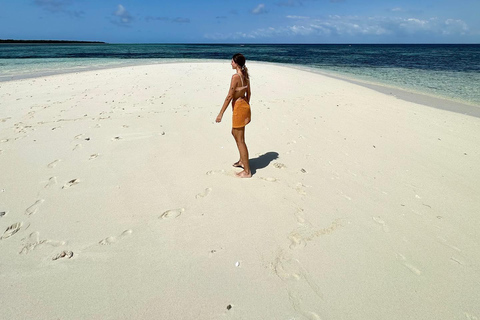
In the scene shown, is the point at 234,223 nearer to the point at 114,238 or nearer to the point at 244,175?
the point at 244,175

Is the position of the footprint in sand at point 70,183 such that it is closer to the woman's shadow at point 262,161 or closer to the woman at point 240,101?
the woman at point 240,101

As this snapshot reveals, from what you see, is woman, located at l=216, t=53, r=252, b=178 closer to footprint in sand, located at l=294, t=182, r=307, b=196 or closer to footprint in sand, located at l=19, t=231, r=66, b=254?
footprint in sand, located at l=294, t=182, r=307, b=196

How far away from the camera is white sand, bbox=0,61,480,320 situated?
7.66 feet

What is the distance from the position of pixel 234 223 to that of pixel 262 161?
201cm

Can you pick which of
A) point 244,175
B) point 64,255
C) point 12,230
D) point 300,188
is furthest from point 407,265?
point 12,230

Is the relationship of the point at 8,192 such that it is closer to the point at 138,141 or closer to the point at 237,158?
the point at 138,141

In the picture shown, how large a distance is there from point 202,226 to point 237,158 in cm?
213

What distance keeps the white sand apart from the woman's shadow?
0.05 m

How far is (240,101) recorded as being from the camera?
4051 millimetres

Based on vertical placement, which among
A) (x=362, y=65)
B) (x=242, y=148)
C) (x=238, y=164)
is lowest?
(x=362, y=65)

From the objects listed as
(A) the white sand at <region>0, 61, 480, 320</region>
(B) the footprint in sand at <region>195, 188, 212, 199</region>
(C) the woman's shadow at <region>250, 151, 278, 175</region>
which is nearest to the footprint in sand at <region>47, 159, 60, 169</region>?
(A) the white sand at <region>0, 61, 480, 320</region>

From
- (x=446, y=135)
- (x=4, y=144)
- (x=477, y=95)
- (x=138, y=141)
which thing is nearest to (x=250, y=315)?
(x=138, y=141)

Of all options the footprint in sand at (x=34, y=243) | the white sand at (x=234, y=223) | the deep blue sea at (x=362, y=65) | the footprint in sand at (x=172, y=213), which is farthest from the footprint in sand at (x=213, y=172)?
the deep blue sea at (x=362, y=65)

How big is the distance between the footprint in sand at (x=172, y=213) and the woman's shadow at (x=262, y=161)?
4.96 feet
